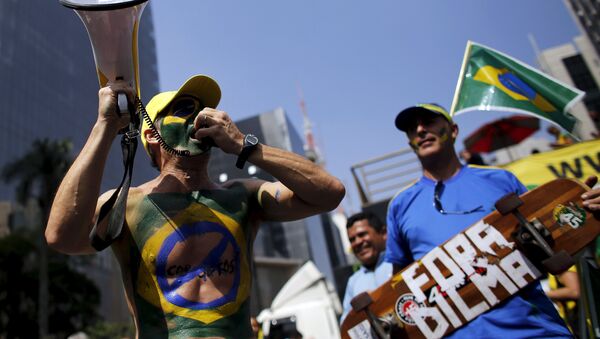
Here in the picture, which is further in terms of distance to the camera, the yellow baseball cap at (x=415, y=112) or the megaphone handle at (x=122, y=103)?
the yellow baseball cap at (x=415, y=112)

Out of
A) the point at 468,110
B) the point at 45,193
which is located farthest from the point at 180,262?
the point at 45,193

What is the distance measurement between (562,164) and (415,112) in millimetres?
3070

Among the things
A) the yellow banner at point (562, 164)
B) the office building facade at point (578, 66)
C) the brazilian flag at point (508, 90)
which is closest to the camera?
the brazilian flag at point (508, 90)

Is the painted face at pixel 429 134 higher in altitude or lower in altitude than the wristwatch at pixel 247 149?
lower

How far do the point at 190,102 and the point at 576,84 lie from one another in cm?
4190

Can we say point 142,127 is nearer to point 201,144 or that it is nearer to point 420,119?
point 201,144

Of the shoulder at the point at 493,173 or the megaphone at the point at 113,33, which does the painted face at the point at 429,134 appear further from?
the megaphone at the point at 113,33

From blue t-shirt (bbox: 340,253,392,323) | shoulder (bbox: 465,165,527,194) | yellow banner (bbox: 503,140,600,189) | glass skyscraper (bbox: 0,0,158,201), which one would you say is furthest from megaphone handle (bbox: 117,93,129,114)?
glass skyscraper (bbox: 0,0,158,201)

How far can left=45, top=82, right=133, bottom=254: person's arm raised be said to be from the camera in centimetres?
143

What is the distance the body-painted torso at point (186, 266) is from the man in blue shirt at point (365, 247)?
8.44ft

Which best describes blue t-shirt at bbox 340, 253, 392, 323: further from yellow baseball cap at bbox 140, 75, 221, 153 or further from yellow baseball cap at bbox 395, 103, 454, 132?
yellow baseball cap at bbox 140, 75, 221, 153

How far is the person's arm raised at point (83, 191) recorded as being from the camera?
1.43 meters

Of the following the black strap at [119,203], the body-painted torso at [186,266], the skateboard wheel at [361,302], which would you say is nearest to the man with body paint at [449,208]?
the skateboard wheel at [361,302]

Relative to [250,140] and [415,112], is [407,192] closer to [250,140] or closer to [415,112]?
[415,112]
